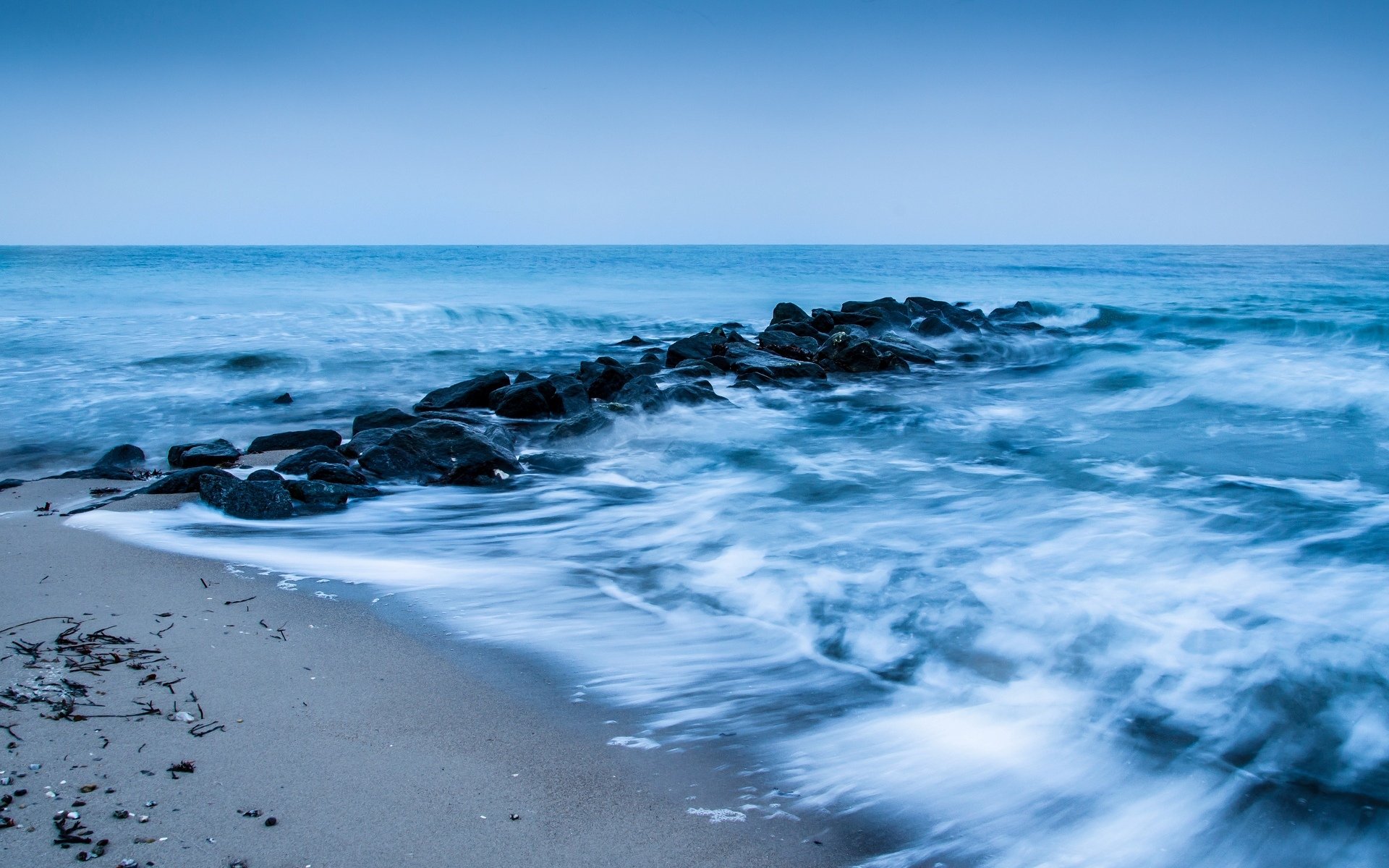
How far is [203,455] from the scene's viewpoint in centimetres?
636

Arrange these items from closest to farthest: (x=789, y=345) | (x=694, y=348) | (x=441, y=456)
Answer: (x=441, y=456), (x=694, y=348), (x=789, y=345)

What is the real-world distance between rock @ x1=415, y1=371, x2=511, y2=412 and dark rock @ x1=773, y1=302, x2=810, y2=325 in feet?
22.2

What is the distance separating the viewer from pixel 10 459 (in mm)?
6730

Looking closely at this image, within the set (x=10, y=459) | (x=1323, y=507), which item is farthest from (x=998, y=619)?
(x=10, y=459)

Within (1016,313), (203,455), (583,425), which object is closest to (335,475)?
(203,455)

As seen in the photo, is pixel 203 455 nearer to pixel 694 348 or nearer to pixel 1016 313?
pixel 694 348

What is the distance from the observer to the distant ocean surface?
262 centimetres

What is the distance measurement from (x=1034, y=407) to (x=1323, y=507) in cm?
391

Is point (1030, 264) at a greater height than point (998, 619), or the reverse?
point (1030, 264)

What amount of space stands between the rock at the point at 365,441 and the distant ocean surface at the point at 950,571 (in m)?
1.19

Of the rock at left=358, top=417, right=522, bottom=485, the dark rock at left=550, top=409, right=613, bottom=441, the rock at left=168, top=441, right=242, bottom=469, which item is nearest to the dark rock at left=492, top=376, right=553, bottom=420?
the dark rock at left=550, top=409, right=613, bottom=441

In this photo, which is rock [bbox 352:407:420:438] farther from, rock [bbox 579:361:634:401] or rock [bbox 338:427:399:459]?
rock [bbox 579:361:634:401]

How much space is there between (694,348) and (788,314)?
140 inches

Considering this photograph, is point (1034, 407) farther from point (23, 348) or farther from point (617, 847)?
point (23, 348)
